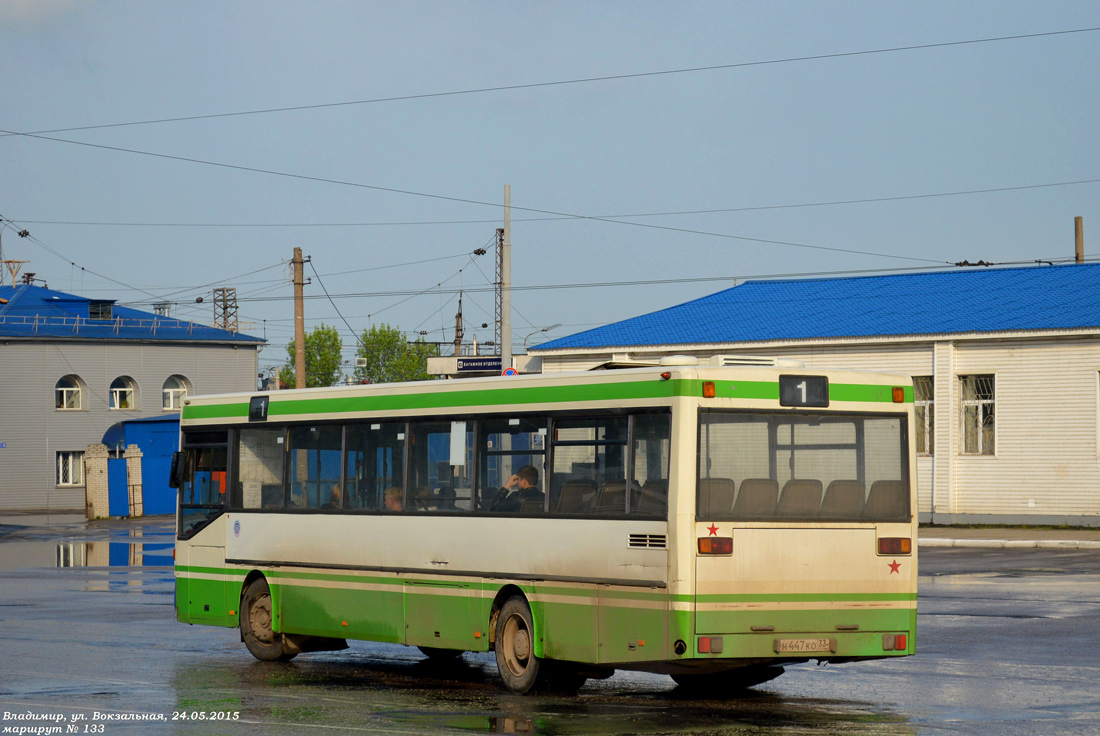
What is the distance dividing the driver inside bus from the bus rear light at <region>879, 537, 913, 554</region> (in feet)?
9.35

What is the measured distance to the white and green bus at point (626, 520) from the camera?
35.0 feet

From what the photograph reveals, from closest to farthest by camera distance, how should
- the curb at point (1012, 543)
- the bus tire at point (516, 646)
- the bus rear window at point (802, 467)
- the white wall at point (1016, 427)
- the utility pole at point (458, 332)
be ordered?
1. the bus rear window at point (802, 467)
2. the bus tire at point (516, 646)
3. the curb at point (1012, 543)
4. the white wall at point (1016, 427)
5. the utility pole at point (458, 332)

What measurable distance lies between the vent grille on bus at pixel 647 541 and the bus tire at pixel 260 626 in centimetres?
546

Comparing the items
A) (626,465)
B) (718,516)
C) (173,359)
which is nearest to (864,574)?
(718,516)

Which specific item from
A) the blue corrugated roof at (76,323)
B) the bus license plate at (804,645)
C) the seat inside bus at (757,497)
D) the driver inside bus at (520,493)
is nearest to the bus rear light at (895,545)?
the bus license plate at (804,645)

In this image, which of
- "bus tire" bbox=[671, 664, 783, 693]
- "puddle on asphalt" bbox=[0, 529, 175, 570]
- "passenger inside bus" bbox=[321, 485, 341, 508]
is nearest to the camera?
"bus tire" bbox=[671, 664, 783, 693]

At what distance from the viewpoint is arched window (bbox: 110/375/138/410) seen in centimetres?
6206

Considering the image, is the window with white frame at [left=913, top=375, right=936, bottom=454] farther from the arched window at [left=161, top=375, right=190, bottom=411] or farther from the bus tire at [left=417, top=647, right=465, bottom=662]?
the arched window at [left=161, top=375, right=190, bottom=411]

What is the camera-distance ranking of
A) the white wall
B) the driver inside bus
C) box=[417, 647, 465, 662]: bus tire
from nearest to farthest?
the driver inside bus
box=[417, 647, 465, 662]: bus tire
the white wall

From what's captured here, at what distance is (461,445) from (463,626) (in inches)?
64.2

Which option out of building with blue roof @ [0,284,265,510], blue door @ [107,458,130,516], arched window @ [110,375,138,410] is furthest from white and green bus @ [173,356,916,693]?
arched window @ [110,375,138,410]

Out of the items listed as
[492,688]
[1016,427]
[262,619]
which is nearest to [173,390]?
[1016,427]

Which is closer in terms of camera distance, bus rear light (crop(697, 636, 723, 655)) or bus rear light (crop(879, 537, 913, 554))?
bus rear light (crop(697, 636, 723, 655))

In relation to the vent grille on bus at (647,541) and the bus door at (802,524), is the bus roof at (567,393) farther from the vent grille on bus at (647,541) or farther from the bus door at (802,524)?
the vent grille on bus at (647,541)
